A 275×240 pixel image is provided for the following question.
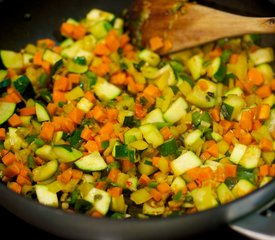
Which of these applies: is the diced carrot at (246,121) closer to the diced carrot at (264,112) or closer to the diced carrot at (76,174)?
the diced carrot at (264,112)

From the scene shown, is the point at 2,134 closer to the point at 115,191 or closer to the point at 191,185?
the point at 115,191

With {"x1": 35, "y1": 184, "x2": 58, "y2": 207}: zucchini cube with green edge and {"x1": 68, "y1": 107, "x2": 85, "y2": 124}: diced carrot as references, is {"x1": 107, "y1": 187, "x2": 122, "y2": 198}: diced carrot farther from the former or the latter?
{"x1": 68, "y1": 107, "x2": 85, "y2": 124}: diced carrot

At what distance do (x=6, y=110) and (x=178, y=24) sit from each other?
112 centimetres

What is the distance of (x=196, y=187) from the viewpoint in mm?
2240

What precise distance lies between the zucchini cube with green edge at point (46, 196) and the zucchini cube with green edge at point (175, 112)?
28.9 inches

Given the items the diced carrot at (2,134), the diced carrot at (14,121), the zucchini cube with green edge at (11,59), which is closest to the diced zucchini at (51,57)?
the zucchini cube with green edge at (11,59)

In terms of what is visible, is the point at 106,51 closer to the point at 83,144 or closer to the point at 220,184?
the point at 83,144

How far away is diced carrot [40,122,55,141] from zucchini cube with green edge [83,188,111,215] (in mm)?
447

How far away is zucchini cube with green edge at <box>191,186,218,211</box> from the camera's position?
6.91 ft

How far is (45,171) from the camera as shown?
231cm

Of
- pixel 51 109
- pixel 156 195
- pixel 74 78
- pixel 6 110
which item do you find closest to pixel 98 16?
pixel 74 78

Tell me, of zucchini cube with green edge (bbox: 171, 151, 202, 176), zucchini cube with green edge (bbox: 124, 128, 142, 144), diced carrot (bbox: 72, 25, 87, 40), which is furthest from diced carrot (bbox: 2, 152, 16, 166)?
diced carrot (bbox: 72, 25, 87, 40)

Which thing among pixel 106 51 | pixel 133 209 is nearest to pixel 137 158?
pixel 133 209

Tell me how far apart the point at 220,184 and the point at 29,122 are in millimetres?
1111
